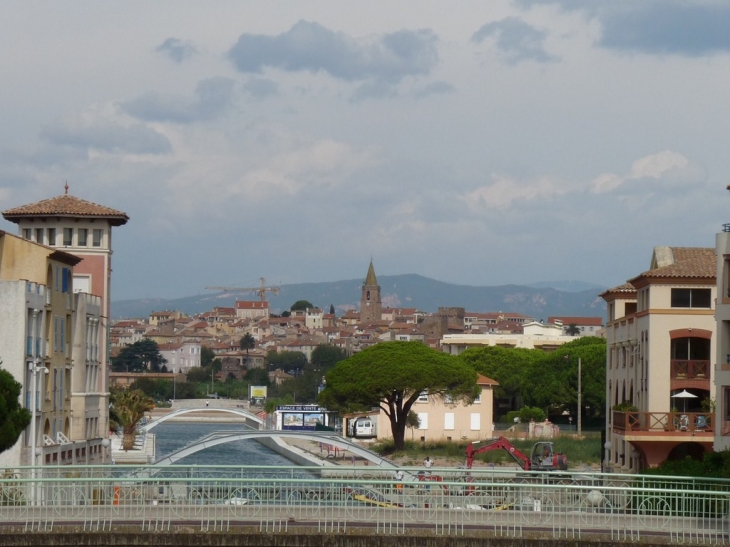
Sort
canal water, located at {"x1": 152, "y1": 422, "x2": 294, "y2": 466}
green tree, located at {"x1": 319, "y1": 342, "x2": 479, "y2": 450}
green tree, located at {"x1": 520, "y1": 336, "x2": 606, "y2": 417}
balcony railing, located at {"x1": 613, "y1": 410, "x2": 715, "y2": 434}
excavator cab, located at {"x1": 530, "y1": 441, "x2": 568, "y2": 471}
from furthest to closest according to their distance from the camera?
green tree, located at {"x1": 520, "y1": 336, "x2": 606, "y2": 417} → canal water, located at {"x1": 152, "y1": 422, "x2": 294, "y2": 466} → green tree, located at {"x1": 319, "y1": 342, "x2": 479, "y2": 450} → excavator cab, located at {"x1": 530, "y1": 441, "x2": 568, "y2": 471} → balcony railing, located at {"x1": 613, "y1": 410, "x2": 715, "y2": 434}

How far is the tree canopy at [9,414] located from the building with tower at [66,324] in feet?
12.2

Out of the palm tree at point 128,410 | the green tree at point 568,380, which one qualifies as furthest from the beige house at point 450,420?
the palm tree at point 128,410

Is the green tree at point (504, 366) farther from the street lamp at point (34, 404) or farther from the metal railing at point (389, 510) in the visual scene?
the metal railing at point (389, 510)

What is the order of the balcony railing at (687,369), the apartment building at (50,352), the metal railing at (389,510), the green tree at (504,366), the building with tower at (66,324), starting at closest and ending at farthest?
the metal railing at (389,510)
the apartment building at (50,352)
the building with tower at (66,324)
the balcony railing at (687,369)
the green tree at (504,366)

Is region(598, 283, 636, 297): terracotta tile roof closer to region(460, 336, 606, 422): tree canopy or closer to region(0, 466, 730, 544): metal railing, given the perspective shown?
region(0, 466, 730, 544): metal railing

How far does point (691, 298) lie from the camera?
2210 inches

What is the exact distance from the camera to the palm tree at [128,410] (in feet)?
329

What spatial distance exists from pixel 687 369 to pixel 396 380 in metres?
49.2

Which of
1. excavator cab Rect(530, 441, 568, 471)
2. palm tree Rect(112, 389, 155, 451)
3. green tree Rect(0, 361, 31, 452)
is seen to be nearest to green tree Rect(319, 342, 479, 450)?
palm tree Rect(112, 389, 155, 451)

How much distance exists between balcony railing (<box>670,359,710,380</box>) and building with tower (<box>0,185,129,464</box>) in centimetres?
2266

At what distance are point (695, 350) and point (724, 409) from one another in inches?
450

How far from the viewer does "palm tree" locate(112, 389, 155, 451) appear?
100 m

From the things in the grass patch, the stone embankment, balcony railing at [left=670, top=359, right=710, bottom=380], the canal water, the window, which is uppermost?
the window

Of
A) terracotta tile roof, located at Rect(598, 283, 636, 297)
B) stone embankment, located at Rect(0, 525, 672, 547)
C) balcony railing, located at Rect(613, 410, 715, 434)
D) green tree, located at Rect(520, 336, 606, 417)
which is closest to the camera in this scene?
stone embankment, located at Rect(0, 525, 672, 547)
